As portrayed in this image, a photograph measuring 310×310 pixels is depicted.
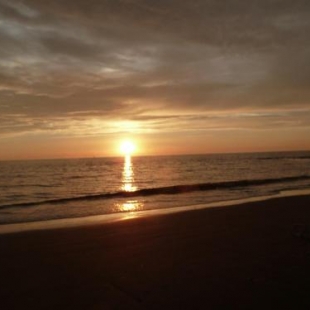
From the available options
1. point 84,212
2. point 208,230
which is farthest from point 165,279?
point 84,212

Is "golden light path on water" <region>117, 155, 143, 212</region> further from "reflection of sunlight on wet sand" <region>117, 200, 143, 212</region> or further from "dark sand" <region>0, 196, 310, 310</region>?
"dark sand" <region>0, 196, 310, 310</region>

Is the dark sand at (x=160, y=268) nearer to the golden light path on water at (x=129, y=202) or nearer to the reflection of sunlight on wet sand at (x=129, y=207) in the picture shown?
the reflection of sunlight on wet sand at (x=129, y=207)

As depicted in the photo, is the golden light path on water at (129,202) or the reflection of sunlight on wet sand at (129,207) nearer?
the reflection of sunlight on wet sand at (129,207)

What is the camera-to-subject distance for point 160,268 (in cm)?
661

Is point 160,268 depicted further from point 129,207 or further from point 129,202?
point 129,202

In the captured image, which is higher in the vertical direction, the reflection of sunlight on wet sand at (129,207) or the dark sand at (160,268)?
the dark sand at (160,268)

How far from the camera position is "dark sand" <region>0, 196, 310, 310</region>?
5.22 m

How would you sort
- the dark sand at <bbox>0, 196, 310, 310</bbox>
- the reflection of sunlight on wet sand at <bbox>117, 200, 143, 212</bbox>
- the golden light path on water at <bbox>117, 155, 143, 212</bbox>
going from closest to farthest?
the dark sand at <bbox>0, 196, 310, 310</bbox> → the reflection of sunlight on wet sand at <bbox>117, 200, 143, 212</bbox> → the golden light path on water at <bbox>117, 155, 143, 212</bbox>

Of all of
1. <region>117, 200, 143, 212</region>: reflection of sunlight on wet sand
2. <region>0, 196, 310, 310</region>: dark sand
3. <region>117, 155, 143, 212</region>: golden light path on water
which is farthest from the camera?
<region>117, 155, 143, 212</region>: golden light path on water

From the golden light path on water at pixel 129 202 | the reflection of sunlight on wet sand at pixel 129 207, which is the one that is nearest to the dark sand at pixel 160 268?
the reflection of sunlight on wet sand at pixel 129 207

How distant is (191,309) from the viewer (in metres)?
4.91

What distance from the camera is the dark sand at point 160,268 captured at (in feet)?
17.1

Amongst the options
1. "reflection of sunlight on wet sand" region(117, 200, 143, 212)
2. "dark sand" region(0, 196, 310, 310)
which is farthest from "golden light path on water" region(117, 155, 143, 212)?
"dark sand" region(0, 196, 310, 310)

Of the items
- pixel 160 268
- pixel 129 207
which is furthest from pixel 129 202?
pixel 160 268
